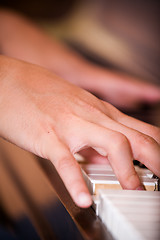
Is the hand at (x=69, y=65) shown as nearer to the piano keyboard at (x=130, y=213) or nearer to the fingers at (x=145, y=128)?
the fingers at (x=145, y=128)

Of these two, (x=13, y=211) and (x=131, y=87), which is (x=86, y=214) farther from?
(x=131, y=87)

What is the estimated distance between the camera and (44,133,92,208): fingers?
0.30 metres

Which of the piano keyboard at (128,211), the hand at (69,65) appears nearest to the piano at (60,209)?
the piano keyboard at (128,211)

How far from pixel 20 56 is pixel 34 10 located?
37cm

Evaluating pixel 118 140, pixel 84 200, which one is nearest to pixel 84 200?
pixel 84 200

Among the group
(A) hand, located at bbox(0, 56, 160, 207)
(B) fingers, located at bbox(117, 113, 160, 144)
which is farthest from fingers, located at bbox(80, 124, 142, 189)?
(B) fingers, located at bbox(117, 113, 160, 144)

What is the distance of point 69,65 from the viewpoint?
84 cm

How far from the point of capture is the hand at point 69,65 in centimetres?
64

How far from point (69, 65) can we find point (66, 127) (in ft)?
1.48

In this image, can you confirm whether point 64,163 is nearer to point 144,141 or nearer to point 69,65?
point 144,141

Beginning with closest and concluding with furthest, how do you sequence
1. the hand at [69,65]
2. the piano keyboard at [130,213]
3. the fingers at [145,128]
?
the piano keyboard at [130,213]
the fingers at [145,128]
the hand at [69,65]

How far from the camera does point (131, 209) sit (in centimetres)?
27

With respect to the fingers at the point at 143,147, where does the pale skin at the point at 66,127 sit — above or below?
above

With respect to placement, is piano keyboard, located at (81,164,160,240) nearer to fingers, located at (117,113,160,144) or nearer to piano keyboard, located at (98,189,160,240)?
piano keyboard, located at (98,189,160,240)
